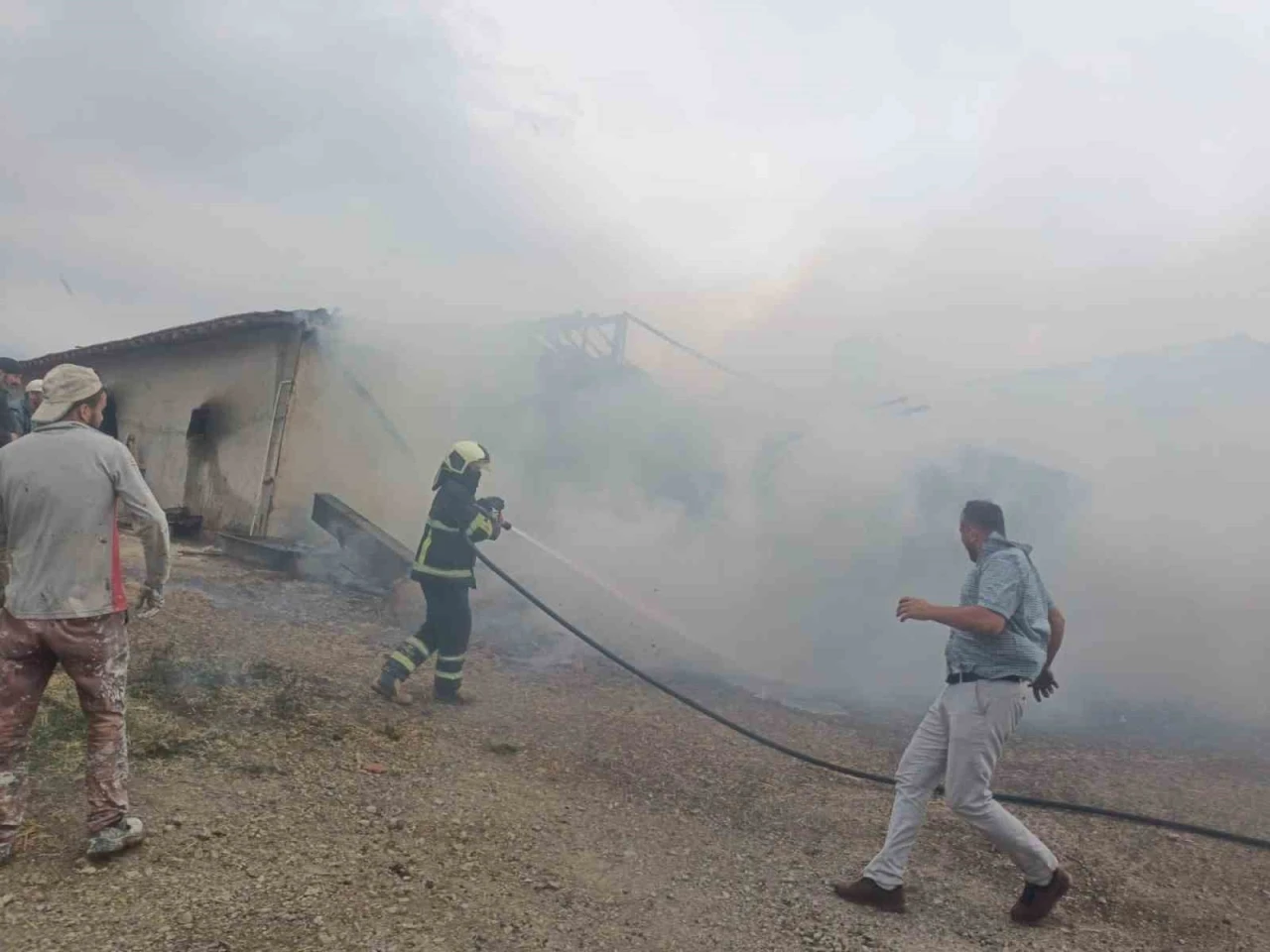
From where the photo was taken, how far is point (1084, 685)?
805 cm

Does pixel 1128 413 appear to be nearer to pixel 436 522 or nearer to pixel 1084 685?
pixel 1084 685

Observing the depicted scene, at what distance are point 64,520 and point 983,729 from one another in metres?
3.29

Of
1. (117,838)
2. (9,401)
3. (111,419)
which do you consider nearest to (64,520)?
(117,838)

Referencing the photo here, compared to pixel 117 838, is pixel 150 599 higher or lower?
higher

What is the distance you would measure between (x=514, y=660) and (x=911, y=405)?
7.21 metres

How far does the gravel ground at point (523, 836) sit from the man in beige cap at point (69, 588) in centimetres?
25

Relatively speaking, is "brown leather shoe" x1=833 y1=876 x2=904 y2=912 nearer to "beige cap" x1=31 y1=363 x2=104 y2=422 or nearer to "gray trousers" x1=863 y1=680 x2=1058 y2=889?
"gray trousers" x1=863 y1=680 x2=1058 y2=889

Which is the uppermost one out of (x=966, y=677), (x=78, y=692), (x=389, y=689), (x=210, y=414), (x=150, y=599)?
(x=210, y=414)

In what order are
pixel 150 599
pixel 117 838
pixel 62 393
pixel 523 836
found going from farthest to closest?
pixel 523 836
pixel 150 599
pixel 62 393
pixel 117 838

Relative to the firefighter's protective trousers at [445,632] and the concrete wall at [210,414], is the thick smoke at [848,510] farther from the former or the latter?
the firefighter's protective trousers at [445,632]

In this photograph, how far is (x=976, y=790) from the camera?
10.1 feet

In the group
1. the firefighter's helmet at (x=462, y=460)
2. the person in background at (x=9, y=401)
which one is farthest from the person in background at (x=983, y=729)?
the person in background at (x=9, y=401)

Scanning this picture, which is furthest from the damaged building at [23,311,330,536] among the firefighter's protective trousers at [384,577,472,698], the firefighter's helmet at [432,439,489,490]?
the firefighter's protective trousers at [384,577,472,698]

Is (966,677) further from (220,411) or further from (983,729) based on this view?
(220,411)
